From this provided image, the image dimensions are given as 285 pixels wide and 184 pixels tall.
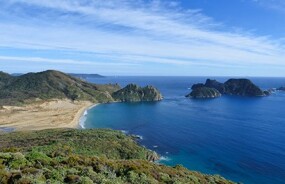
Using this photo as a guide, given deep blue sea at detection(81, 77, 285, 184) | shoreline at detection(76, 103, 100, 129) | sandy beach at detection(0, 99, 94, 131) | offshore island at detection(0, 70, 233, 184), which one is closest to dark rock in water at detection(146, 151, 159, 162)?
offshore island at detection(0, 70, 233, 184)

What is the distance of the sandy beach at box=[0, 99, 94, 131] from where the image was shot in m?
126

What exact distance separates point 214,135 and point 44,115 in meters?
76.6

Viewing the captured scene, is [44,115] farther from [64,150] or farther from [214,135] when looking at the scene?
[64,150]

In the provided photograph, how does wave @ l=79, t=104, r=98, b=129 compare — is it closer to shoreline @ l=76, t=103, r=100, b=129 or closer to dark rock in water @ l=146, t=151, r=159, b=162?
shoreline @ l=76, t=103, r=100, b=129

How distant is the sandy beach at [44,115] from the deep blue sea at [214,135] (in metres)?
8.04

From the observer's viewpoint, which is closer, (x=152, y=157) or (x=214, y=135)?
(x=152, y=157)

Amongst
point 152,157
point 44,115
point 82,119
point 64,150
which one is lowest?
point 152,157

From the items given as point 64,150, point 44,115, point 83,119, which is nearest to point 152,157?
point 64,150

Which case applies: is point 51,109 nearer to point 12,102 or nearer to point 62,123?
point 12,102

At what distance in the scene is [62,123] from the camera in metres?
130

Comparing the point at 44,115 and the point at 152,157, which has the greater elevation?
the point at 44,115

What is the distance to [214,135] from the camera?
A: 10981cm

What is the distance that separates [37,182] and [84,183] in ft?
10.6

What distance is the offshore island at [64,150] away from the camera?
81.6 ft
